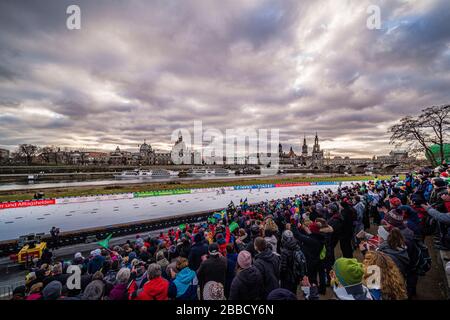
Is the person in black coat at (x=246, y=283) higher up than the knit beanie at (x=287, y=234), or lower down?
lower down

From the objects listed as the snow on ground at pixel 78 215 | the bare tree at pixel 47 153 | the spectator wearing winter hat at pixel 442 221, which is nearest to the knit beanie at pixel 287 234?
the spectator wearing winter hat at pixel 442 221

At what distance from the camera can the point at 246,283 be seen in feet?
10.9

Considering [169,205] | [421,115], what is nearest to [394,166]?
[421,115]

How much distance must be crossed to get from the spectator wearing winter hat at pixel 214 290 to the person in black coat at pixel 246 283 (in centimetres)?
61

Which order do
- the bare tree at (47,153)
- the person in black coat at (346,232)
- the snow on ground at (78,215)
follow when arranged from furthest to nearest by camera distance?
the bare tree at (47,153), the snow on ground at (78,215), the person in black coat at (346,232)

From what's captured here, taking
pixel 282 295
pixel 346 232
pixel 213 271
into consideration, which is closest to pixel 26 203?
pixel 213 271

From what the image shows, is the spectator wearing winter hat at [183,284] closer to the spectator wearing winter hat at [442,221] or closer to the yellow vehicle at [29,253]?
the spectator wearing winter hat at [442,221]

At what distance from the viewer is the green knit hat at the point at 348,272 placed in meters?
2.94

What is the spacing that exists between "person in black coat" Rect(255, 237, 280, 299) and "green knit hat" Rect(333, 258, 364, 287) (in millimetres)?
1083
